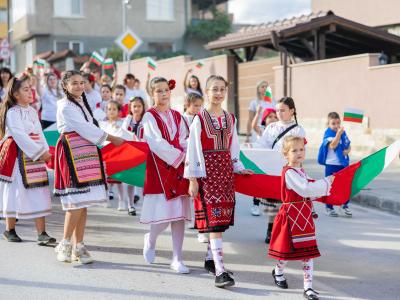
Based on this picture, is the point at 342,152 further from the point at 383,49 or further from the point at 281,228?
the point at 383,49

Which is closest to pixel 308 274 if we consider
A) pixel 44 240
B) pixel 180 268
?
pixel 180 268

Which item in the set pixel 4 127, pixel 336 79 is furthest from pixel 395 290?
pixel 336 79

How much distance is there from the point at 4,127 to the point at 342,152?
4479 mm

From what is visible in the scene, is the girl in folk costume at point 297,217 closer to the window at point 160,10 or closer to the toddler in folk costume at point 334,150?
the toddler in folk costume at point 334,150

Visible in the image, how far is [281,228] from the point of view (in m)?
5.80

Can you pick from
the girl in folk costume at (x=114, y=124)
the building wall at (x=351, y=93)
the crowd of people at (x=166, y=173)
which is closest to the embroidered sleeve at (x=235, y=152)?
the crowd of people at (x=166, y=173)

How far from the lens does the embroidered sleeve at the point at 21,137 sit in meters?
7.31

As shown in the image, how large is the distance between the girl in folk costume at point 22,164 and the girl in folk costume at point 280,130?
7.68 feet

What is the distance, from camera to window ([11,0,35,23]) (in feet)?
136

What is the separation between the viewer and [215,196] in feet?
20.0

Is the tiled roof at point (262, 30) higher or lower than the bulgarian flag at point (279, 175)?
higher

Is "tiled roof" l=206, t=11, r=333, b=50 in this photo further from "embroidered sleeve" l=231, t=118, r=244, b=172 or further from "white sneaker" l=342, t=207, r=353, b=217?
"embroidered sleeve" l=231, t=118, r=244, b=172

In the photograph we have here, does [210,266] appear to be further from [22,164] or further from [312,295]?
[22,164]

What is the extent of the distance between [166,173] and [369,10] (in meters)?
17.8
